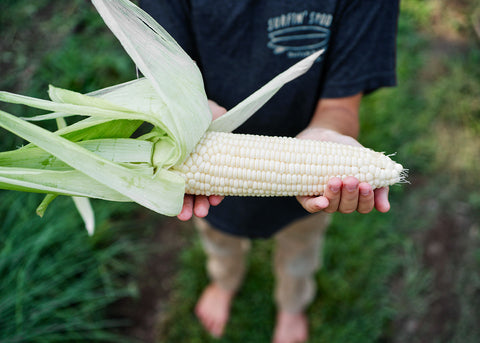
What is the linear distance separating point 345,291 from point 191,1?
→ 2.23 meters

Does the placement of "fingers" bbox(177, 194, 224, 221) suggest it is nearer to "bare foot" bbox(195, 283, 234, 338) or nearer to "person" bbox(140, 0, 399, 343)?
"person" bbox(140, 0, 399, 343)

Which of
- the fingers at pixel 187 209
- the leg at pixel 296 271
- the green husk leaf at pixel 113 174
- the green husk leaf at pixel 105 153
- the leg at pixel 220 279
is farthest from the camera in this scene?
the leg at pixel 220 279

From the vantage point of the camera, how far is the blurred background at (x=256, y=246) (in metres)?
2.46

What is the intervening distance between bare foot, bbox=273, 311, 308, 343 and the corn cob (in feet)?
5.60

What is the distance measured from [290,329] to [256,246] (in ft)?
2.17

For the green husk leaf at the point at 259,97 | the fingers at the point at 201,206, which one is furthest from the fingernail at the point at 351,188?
the fingers at the point at 201,206

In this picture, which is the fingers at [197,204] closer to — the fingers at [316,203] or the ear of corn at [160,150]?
the ear of corn at [160,150]

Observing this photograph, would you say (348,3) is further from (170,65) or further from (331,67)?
(170,65)

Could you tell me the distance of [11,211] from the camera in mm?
2461

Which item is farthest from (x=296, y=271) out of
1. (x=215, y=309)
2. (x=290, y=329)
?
(x=215, y=309)

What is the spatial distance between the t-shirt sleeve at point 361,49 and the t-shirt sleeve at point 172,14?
0.59 meters

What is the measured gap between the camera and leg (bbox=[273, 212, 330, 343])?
6.98 ft

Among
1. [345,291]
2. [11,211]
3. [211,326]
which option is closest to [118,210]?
[11,211]

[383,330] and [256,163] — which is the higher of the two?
[256,163]
